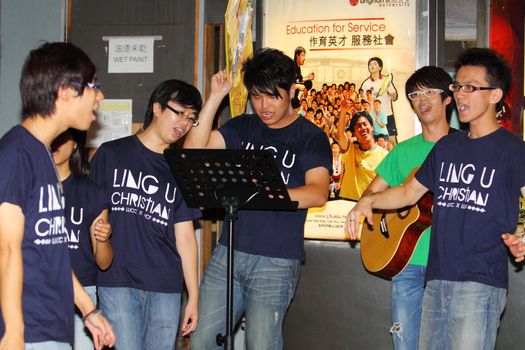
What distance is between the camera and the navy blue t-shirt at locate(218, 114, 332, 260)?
11.9 feet

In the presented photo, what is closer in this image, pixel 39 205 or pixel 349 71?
pixel 39 205

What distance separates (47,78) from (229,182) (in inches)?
45.3

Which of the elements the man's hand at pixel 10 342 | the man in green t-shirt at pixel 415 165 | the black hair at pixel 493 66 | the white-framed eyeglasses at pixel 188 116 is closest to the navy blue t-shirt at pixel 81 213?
the white-framed eyeglasses at pixel 188 116

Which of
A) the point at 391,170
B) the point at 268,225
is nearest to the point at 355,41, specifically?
the point at 391,170

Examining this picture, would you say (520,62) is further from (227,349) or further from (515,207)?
(227,349)

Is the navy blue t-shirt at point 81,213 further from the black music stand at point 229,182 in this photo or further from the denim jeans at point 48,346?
the denim jeans at point 48,346

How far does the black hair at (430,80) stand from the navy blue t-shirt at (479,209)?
0.73 metres

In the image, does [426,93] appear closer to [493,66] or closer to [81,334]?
[493,66]

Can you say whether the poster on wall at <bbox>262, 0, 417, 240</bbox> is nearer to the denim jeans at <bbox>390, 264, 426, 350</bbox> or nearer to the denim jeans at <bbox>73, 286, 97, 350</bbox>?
the denim jeans at <bbox>390, 264, 426, 350</bbox>

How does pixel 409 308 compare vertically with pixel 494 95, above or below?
below

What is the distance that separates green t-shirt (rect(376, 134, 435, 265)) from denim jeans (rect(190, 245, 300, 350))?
747 mm

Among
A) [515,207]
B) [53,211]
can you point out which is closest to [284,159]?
[515,207]

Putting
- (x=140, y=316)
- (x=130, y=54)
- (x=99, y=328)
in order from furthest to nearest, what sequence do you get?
(x=130, y=54)
(x=140, y=316)
(x=99, y=328)

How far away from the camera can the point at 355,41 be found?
15.4 feet
